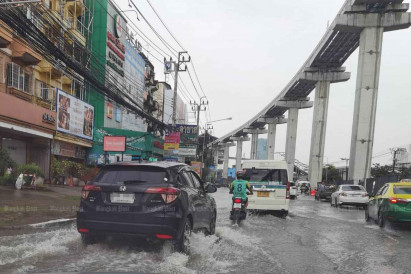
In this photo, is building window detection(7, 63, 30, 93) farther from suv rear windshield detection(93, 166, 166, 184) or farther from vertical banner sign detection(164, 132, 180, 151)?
suv rear windshield detection(93, 166, 166, 184)

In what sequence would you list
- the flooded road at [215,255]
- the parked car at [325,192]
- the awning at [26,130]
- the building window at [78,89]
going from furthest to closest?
the parked car at [325,192] < the building window at [78,89] < the awning at [26,130] < the flooded road at [215,255]

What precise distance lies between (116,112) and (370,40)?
80.7 feet

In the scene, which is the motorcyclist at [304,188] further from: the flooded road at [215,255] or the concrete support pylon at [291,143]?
the flooded road at [215,255]

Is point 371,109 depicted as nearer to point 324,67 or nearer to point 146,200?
point 324,67

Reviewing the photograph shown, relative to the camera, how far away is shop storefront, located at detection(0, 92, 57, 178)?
62.7ft

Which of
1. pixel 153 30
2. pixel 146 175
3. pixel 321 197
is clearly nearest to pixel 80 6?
pixel 153 30

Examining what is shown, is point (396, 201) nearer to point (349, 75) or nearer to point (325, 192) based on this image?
point (325, 192)

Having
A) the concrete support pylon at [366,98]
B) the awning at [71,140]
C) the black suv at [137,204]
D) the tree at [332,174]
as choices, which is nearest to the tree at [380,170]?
the tree at [332,174]

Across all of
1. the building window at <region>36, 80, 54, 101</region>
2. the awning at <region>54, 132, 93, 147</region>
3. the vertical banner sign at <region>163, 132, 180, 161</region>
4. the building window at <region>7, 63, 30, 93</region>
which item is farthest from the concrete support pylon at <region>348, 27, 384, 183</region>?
the building window at <region>7, 63, 30, 93</region>

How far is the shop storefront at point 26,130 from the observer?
19125 mm

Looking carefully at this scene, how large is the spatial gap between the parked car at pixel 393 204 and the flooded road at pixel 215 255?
171cm

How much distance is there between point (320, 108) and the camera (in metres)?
52.2

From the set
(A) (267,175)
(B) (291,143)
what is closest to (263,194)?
(A) (267,175)

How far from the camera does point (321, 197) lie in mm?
32031
